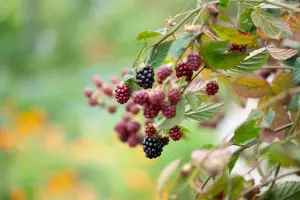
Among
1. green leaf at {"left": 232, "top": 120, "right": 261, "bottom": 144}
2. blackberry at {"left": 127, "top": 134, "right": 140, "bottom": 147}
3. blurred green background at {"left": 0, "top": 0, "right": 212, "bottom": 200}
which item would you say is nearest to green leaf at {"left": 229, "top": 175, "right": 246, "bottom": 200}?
green leaf at {"left": 232, "top": 120, "right": 261, "bottom": 144}

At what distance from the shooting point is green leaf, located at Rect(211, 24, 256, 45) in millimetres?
343

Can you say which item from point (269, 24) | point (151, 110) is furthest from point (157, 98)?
point (269, 24)

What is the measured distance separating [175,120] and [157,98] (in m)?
0.02

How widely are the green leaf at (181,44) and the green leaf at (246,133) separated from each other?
0.07m

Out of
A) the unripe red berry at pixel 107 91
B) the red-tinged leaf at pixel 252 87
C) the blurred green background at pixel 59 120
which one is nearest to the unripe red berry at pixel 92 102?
the unripe red berry at pixel 107 91

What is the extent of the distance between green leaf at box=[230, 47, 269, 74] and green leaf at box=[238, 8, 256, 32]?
3 centimetres

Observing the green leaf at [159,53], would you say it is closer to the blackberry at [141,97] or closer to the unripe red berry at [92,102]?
the blackberry at [141,97]

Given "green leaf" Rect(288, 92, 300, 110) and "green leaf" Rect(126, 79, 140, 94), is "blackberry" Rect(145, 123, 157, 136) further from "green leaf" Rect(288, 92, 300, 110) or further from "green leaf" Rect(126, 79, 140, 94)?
"green leaf" Rect(288, 92, 300, 110)

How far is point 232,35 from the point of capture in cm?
34

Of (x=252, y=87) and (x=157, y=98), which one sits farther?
(x=252, y=87)

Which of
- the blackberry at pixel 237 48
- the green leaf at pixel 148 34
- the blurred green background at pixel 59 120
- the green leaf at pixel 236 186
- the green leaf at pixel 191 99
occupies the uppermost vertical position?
the blurred green background at pixel 59 120

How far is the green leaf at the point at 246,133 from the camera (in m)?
0.36

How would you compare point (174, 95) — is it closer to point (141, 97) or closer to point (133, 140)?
point (141, 97)

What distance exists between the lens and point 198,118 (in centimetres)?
38
